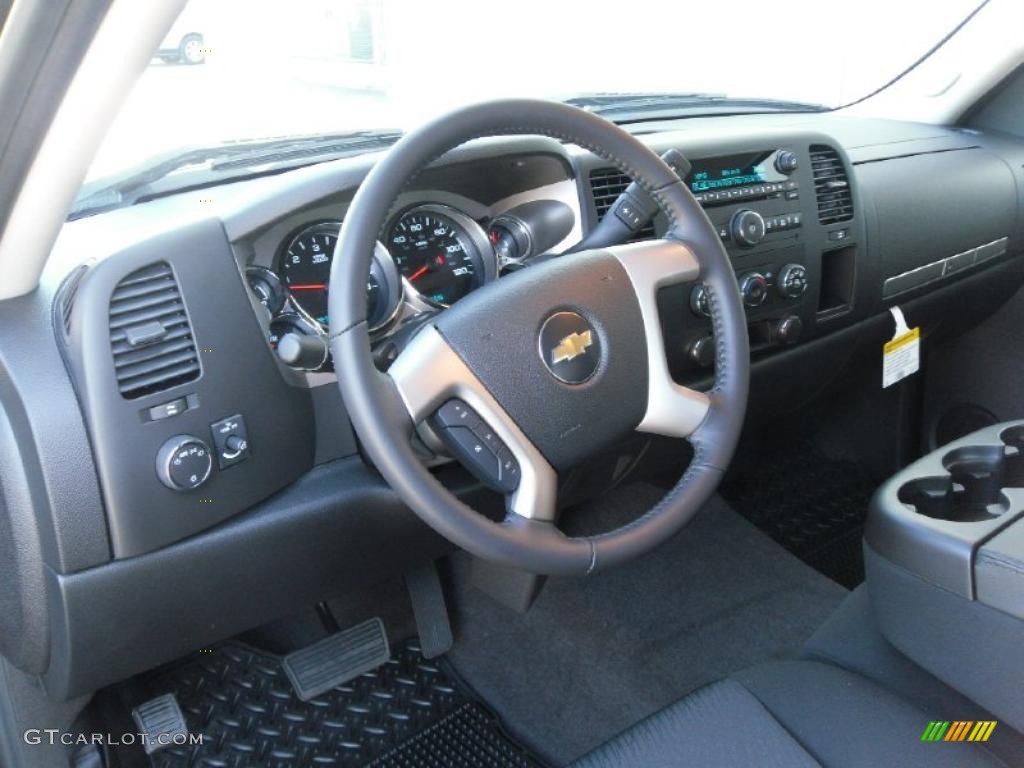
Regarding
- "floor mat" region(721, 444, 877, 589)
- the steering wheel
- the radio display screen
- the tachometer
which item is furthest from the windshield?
"floor mat" region(721, 444, 877, 589)

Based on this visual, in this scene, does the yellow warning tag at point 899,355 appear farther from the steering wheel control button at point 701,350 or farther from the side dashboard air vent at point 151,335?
the side dashboard air vent at point 151,335

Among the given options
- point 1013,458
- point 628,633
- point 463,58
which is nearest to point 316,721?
point 628,633

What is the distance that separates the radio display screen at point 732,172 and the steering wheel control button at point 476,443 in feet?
2.75

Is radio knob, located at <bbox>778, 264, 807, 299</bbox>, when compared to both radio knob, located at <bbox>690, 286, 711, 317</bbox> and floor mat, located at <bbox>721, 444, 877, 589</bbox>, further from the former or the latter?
floor mat, located at <bbox>721, 444, 877, 589</bbox>

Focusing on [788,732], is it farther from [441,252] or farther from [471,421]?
[441,252]

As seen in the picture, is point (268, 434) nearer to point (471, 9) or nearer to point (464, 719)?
point (464, 719)

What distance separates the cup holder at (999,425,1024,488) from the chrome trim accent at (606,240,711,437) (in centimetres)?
57

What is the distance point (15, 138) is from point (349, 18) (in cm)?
177

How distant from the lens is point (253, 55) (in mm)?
1847

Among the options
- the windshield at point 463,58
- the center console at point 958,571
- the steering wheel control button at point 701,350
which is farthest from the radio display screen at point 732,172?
the center console at point 958,571

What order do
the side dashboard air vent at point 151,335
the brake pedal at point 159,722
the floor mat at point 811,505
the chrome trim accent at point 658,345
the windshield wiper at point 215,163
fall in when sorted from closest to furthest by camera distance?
1. the side dashboard air vent at point 151,335
2. the chrome trim accent at point 658,345
3. the windshield wiper at point 215,163
4. the brake pedal at point 159,722
5. the floor mat at point 811,505

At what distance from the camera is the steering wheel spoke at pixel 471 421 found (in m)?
1.13

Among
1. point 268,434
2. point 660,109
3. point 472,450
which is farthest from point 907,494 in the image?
point 660,109
